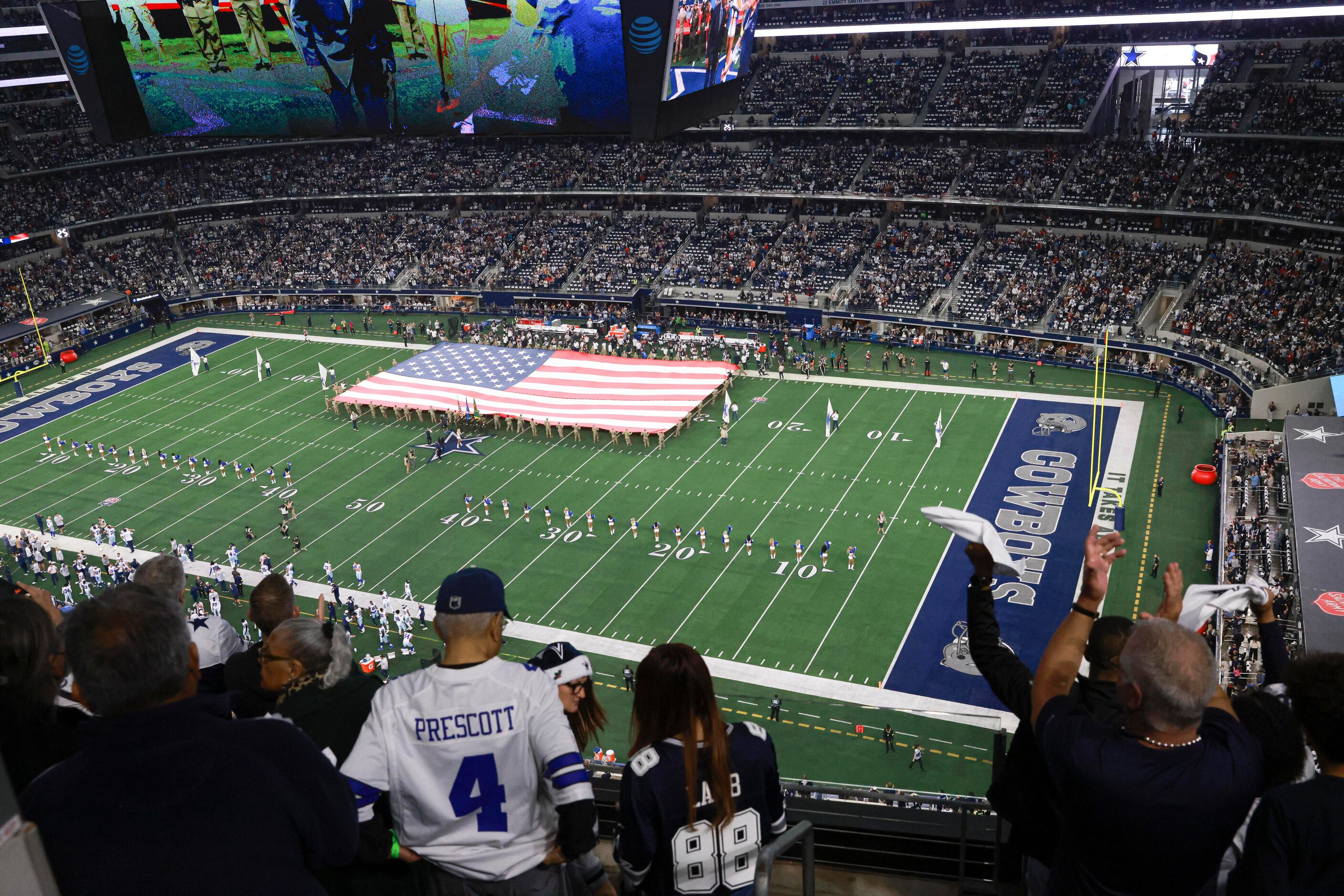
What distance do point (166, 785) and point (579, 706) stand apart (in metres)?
2.40

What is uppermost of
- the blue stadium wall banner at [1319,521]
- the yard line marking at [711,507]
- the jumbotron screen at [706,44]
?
the jumbotron screen at [706,44]

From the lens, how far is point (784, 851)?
4.89m

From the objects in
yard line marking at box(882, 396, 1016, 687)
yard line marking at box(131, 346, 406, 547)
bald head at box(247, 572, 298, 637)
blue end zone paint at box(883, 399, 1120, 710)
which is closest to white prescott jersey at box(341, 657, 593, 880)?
bald head at box(247, 572, 298, 637)

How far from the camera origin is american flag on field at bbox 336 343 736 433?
41438 millimetres

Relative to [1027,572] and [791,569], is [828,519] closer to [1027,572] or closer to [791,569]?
[791,569]

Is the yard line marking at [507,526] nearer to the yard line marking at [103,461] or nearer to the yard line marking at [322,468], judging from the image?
the yard line marking at [322,468]

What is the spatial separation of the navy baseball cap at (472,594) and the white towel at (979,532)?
214 cm

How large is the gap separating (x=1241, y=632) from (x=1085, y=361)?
24066 millimetres

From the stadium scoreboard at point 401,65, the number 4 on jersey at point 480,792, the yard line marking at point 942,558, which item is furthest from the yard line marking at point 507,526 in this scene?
the number 4 on jersey at point 480,792

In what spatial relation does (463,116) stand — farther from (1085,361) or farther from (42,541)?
(1085,361)

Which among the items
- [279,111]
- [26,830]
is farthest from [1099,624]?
[279,111]

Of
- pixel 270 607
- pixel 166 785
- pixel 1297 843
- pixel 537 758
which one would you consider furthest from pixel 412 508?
pixel 1297 843

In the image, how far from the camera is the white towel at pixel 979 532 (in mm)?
5273

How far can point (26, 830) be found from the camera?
2396 mm
